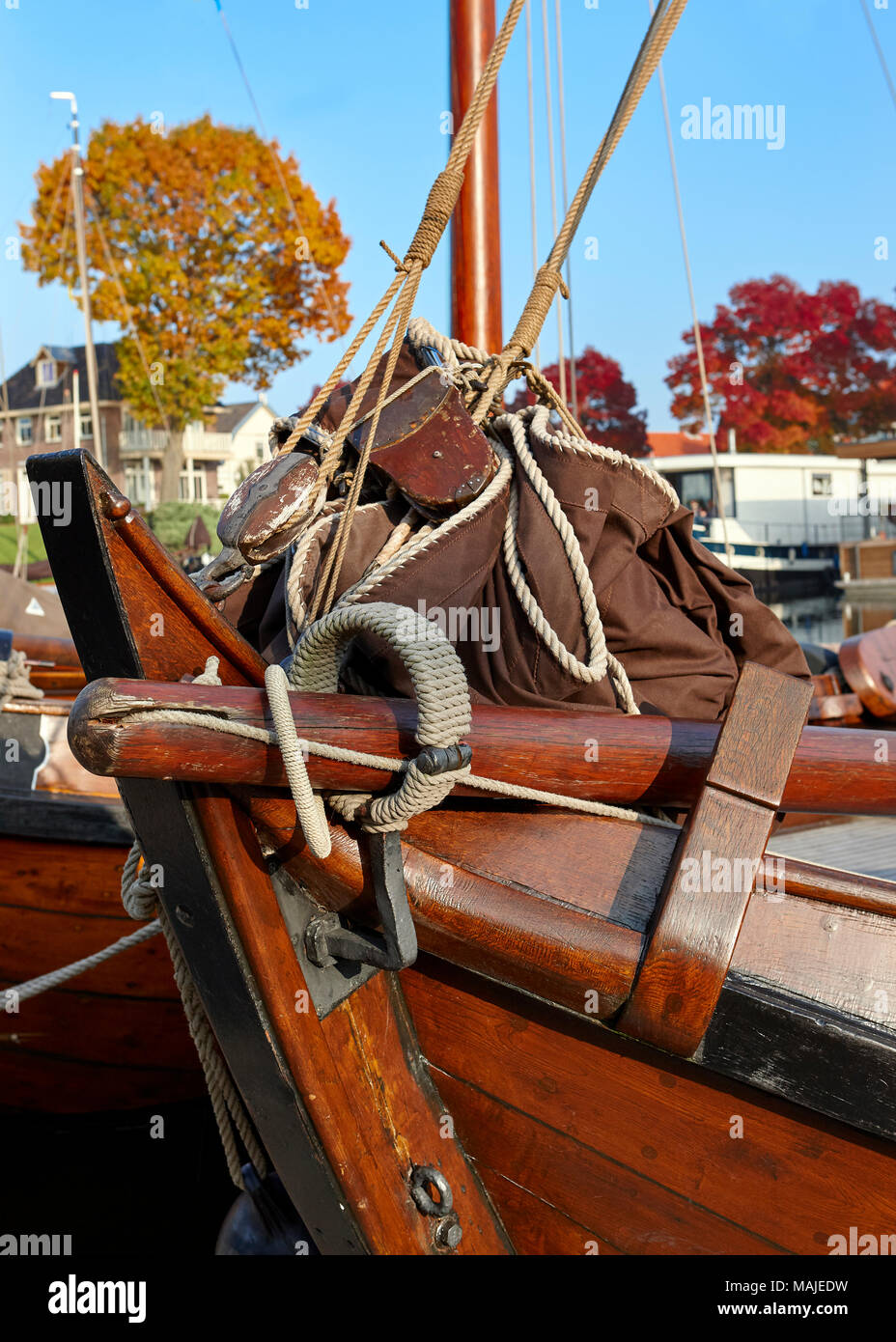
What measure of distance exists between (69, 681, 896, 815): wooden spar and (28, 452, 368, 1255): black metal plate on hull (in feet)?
0.45

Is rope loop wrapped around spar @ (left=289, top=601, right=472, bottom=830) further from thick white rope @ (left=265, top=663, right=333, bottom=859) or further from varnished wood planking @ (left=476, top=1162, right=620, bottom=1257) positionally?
varnished wood planking @ (left=476, top=1162, right=620, bottom=1257)

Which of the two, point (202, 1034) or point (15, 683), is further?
point (15, 683)

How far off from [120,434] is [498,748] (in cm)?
3127

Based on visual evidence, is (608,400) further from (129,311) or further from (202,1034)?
(202,1034)

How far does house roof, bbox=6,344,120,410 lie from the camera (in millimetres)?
30266

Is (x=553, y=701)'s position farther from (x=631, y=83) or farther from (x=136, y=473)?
(x=136, y=473)

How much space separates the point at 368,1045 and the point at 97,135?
24.3 m

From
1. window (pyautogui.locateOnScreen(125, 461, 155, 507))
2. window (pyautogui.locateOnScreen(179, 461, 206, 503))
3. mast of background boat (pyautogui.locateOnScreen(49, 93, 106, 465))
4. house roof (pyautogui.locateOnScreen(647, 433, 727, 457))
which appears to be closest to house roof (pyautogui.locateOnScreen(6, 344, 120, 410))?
window (pyautogui.locateOnScreen(125, 461, 155, 507))

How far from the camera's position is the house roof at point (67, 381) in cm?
3027

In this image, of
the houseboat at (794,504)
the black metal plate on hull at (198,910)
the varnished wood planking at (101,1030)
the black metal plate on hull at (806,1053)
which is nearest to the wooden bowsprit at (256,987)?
the black metal plate on hull at (198,910)

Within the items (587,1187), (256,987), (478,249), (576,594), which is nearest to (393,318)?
(576,594)

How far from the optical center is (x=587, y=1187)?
5.53 ft

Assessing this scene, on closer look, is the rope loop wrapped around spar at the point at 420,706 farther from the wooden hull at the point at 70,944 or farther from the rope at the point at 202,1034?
the wooden hull at the point at 70,944

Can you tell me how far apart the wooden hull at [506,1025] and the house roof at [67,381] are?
30237 millimetres
